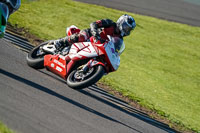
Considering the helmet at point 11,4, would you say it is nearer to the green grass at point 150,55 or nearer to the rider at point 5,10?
the rider at point 5,10

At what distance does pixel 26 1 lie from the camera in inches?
694

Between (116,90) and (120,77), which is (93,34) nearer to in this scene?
(116,90)

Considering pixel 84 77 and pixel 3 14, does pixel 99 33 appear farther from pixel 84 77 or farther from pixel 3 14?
pixel 3 14

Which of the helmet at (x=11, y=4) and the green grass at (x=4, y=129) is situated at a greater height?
the helmet at (x=11, y=4)

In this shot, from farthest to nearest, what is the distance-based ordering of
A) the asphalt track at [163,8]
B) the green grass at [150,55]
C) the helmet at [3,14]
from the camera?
the asphalt track at [163,8] → the green grass at [150,55] → the helmet at [3,14]

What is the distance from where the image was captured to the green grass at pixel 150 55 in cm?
1099

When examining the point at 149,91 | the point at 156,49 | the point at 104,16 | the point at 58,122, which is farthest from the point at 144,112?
the point at 104,16

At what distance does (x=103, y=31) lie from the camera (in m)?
8.12

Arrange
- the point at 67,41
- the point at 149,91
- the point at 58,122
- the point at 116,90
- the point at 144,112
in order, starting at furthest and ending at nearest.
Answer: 1. the point at 149,91
2. the point at 116,90
3. the point at 144,112
4. the point at 67,41
5. the point at 58,122

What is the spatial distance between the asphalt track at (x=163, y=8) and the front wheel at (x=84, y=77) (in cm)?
1365

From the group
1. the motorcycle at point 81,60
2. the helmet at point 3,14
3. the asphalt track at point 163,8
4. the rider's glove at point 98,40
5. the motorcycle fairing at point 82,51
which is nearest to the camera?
the helmet at point 3,14

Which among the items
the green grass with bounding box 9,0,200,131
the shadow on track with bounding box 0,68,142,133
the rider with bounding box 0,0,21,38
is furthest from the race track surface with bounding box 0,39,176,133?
the green grass with bounding box 9,0,200,131

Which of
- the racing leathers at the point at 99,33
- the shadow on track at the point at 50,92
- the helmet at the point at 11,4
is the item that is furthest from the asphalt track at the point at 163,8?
the shadow on track at the point at 50,92

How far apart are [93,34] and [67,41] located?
0.69 metres
